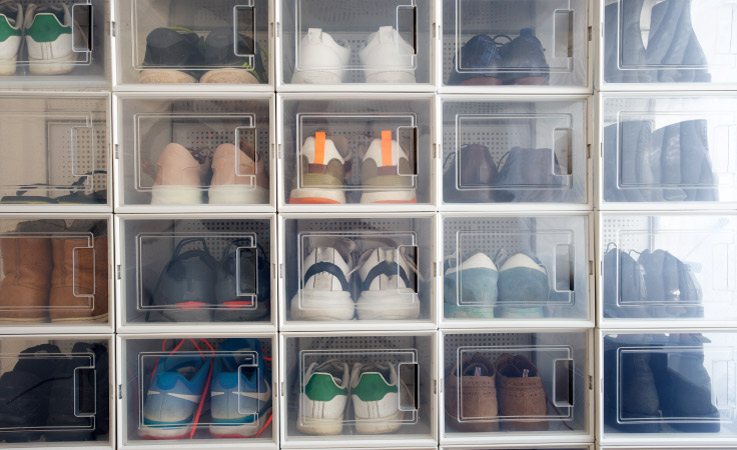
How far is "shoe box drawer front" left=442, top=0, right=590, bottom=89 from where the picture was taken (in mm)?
1229

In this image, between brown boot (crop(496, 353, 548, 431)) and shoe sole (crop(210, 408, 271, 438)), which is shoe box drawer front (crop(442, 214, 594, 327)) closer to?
brown boot (crop(496, 353, 548, 431))

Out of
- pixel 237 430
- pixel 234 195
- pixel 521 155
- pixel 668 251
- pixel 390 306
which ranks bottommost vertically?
pixel 237 430

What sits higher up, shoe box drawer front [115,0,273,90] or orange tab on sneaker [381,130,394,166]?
shoe box drawer front [115,0,273,90]

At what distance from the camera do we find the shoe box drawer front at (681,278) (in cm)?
123

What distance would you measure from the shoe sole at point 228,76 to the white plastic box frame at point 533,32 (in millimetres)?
496

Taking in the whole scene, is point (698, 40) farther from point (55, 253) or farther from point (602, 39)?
point (55, 253)

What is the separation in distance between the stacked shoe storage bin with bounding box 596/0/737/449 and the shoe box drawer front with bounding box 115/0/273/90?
3.01ft

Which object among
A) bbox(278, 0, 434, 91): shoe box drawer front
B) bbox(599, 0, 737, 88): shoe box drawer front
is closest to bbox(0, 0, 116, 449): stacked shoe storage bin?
bbox(278, 0, 434, 91): shoe box drawer front

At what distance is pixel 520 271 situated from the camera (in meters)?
1.25

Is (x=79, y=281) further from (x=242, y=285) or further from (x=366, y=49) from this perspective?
(x=366, y=49)

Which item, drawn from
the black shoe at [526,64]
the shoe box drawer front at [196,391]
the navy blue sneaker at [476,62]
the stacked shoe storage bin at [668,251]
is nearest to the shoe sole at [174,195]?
the shoe box drawer front at [196,391]

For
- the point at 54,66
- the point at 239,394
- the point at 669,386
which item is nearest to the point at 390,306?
the point at 239,394

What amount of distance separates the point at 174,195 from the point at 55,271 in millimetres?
379

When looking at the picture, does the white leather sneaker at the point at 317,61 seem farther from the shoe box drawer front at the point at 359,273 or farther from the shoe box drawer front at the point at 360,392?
the shoe box drawer front at the point at 360,392
